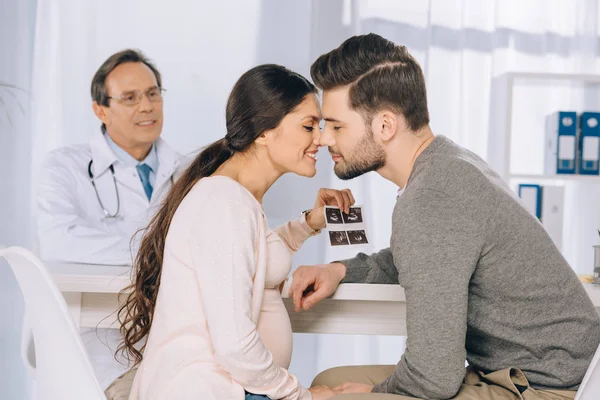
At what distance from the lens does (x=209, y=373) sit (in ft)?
4.42

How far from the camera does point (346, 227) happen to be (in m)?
1.99

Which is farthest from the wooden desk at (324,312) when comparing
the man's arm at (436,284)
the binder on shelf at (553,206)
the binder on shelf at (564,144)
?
the binder on shelf at (564,144)

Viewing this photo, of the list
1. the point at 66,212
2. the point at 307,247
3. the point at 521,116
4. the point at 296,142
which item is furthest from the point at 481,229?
the point at 521,116

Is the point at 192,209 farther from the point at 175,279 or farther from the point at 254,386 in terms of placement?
the point at 254,386

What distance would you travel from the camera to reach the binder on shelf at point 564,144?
348 centimetres

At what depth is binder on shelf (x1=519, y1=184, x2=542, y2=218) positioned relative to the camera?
3.43m

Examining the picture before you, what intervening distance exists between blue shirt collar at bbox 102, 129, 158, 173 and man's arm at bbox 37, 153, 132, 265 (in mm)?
213

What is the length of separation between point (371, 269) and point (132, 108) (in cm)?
156

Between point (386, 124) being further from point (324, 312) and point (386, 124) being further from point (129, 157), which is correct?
point (129, 157)

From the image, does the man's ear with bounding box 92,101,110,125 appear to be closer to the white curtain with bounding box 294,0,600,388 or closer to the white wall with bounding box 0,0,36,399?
the white wall with bounding box 0,0,36,399

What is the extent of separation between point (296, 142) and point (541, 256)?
0.58 meters

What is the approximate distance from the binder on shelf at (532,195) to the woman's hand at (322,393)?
2140 mm

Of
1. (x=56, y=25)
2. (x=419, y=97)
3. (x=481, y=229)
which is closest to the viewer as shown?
(x=481, y=229)

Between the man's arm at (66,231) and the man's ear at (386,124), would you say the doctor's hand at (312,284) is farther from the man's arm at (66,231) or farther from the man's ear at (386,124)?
the man's arm at (66,231)
